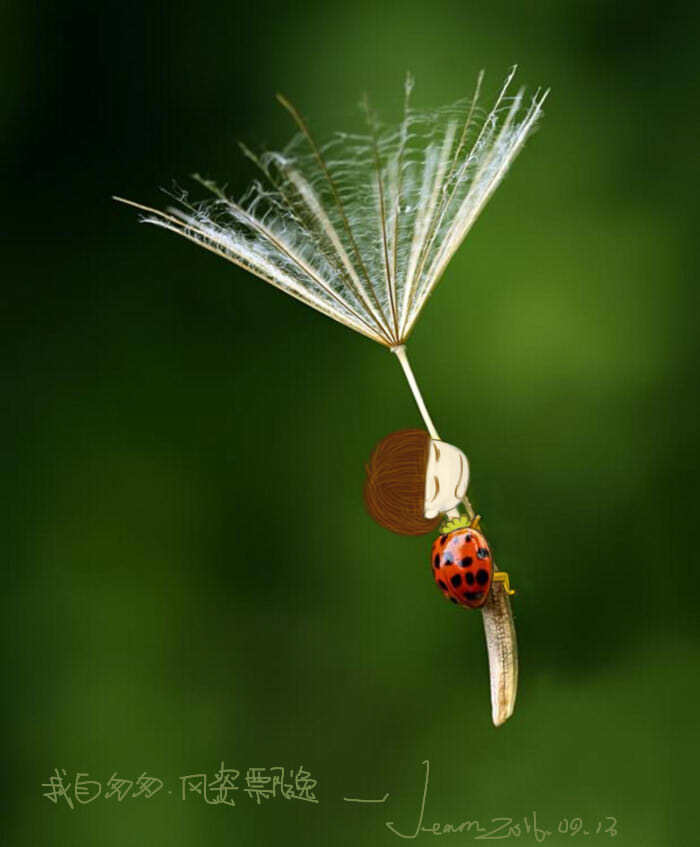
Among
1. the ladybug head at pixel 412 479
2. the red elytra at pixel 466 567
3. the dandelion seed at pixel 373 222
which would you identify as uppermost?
the dandelion seed at pixel 373 222

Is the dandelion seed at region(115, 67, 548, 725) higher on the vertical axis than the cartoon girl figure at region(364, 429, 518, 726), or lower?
higher

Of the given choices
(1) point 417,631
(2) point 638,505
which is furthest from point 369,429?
(2) point 638,505

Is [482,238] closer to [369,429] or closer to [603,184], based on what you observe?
[603,184]

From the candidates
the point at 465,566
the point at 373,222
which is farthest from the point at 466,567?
the point at 373,222

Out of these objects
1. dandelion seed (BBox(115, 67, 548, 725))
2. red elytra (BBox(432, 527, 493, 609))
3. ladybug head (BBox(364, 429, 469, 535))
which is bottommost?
red elytra (BBox(432, 527, 493, 609))

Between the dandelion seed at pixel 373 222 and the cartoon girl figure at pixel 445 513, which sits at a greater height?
the dandelion seed at pixel 373 222
